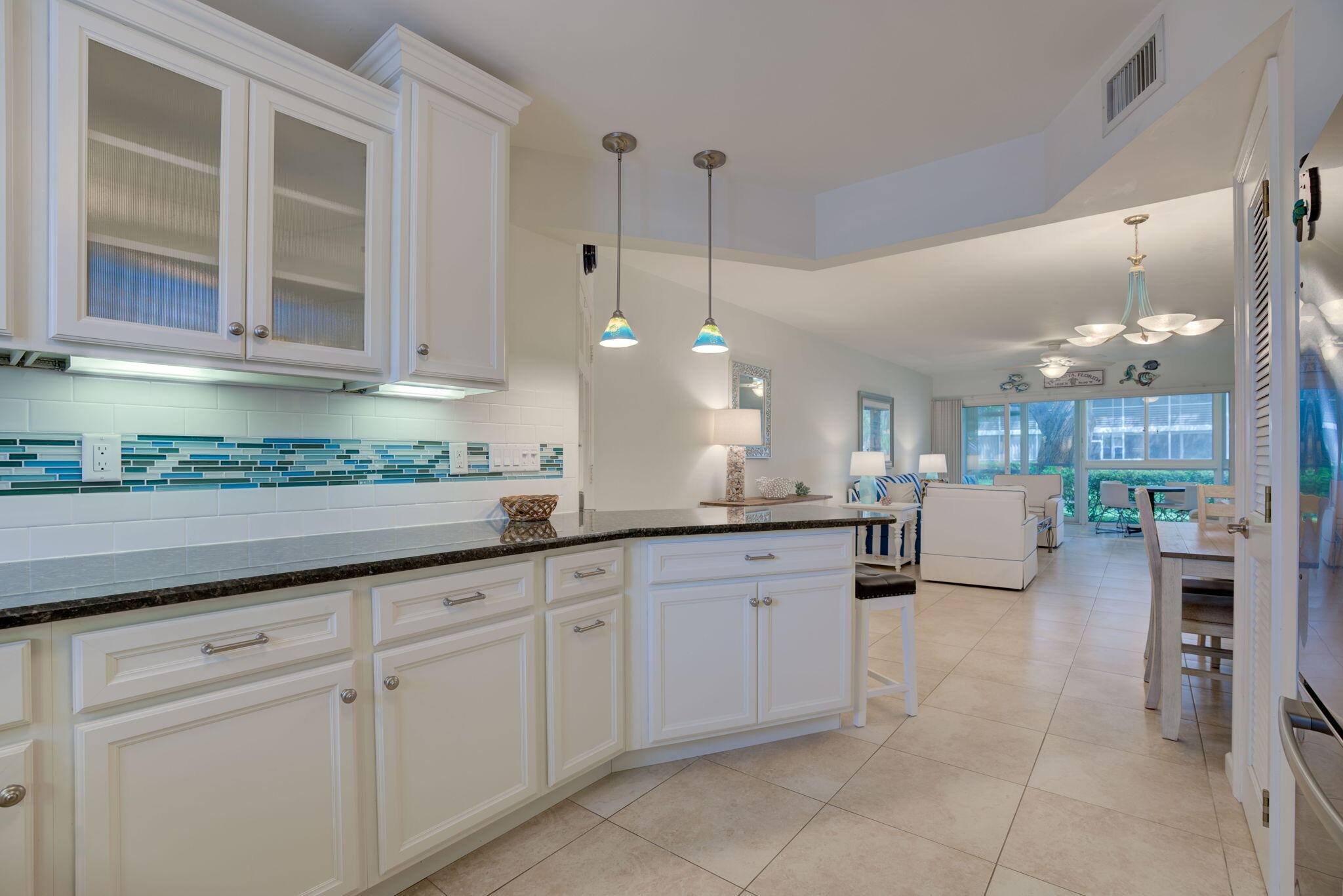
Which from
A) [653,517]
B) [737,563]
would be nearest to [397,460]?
[653,517]

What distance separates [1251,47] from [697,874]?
2504 mm

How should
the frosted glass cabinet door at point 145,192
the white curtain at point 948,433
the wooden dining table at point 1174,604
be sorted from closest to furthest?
Result: the frosted glass cabinet door at point 145,192, the wooden dining table at point 1174,604, the white curtain at point 948,433

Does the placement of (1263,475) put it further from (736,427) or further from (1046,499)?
(1046,499)

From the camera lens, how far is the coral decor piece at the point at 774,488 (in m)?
5.64

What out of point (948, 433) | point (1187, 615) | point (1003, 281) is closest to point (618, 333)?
point (1187, 615)

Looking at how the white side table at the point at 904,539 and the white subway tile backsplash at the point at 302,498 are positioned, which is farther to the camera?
the white side table at the point at 904,539

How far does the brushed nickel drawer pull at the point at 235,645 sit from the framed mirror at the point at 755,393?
4442mm

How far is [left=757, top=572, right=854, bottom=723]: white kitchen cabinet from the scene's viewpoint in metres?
2.32

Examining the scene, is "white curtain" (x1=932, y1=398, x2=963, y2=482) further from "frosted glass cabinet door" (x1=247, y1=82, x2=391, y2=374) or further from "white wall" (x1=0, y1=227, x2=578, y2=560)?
"frosted glass cabinet door" (x1=247, y1=82, x2=391, y2=374)

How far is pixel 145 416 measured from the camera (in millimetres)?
1676

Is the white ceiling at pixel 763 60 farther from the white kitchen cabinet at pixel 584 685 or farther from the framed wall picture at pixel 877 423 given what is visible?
the framed wall picture at pixel 877 423

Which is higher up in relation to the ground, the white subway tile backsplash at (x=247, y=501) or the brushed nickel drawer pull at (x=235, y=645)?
the white subway tile backsplash at (x=247, y=501)

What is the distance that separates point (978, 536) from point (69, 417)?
222 inches

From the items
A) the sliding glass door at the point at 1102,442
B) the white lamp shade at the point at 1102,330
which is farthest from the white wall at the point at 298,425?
the sliding glass door at the point at 1102,442
